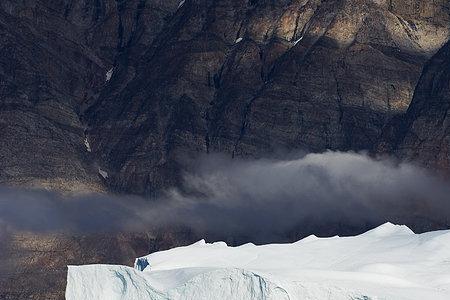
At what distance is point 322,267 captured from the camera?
18688cm

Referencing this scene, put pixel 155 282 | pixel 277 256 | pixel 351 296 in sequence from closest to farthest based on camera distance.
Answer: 1. pixel 351 296
2. pixel 155 282
3. pixel 277 256

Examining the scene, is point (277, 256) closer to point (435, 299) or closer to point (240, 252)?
point (240, 252)

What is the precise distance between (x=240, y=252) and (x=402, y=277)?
90.8 ft

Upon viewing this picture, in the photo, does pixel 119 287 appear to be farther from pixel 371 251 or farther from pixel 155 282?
pixel 371 251

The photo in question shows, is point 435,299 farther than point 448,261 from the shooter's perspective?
No

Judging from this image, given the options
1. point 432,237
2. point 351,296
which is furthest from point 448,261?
point 351,296

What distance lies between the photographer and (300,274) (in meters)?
176

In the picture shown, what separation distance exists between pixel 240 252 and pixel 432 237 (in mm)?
22550

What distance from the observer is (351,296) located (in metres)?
167

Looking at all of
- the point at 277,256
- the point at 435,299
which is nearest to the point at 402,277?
the point at 435,299

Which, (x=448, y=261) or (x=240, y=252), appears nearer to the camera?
(x=448, y=261)

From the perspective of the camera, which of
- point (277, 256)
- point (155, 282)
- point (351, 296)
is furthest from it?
point (277, 256)

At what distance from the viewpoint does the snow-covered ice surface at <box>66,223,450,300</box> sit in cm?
16973

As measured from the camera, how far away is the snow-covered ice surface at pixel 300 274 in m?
170
